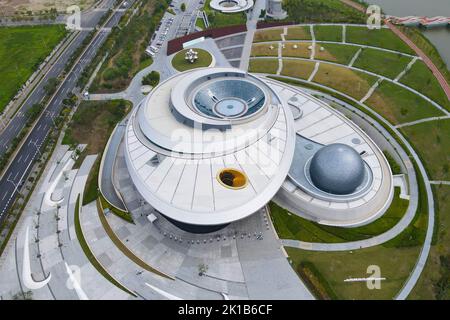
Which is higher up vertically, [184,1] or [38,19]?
[184,1]

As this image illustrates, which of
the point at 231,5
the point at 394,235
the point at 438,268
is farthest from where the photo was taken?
the point at 231,5

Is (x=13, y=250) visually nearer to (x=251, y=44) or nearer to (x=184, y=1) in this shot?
(x=251, y=44)

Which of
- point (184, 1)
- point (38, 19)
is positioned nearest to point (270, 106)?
point (184, 1)

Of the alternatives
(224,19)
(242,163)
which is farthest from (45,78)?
(242,163)

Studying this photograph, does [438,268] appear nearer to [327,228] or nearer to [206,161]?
[327,228]

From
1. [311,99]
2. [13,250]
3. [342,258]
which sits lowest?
[13,250]

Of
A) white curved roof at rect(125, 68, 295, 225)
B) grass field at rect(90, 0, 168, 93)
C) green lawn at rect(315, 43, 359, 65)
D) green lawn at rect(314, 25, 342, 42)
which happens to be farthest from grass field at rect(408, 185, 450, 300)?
grass field at rect(90, 0, 168, 93)
